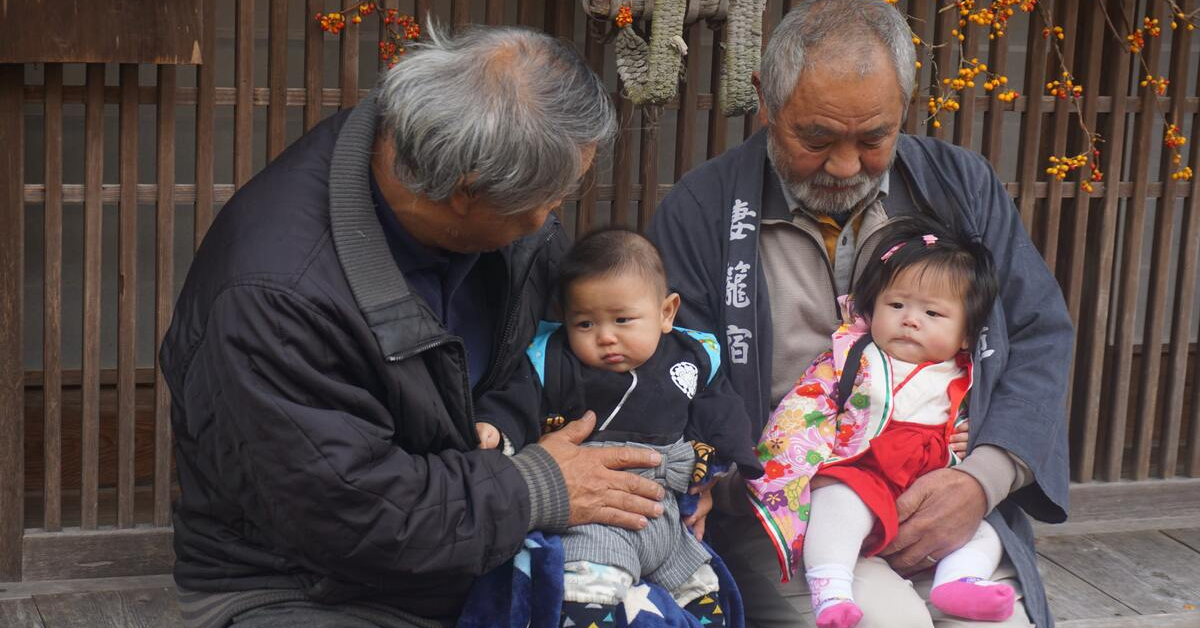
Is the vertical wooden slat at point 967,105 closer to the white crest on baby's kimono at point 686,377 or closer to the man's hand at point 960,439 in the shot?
the man's hand at point 960,439

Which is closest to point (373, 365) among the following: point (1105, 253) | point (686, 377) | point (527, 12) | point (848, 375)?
point (686, 377)

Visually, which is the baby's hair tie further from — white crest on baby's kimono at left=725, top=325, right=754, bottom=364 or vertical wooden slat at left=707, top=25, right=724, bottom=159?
vertical wooden slat at left=707, top=25, right=724, bottom=159

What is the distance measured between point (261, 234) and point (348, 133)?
0.77 feet

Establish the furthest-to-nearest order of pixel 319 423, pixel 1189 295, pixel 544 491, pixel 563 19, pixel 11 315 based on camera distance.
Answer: pixel 1189 295 < pixel 563 19 < pixel 11 315 < pixel 544 491 < pixel 319 423

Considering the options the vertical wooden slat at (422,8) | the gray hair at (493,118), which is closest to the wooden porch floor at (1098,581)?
the vertical wooden slat at (422,8)

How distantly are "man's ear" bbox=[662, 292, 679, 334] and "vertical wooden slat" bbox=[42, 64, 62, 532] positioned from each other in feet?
5.65

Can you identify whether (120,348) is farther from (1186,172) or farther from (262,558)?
(1186,172)

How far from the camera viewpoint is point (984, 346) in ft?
9.07

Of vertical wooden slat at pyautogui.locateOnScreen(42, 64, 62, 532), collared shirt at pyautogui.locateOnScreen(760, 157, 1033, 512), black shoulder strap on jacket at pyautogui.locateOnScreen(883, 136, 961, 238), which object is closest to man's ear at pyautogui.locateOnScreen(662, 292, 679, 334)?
collared shirt at pyautogui.locateOnScreen(760, 157, 1033, 512)

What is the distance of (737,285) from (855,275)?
0.27 meters

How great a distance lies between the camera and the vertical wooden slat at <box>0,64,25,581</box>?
343cm

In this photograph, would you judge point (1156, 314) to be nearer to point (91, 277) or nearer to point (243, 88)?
point (243, 88)

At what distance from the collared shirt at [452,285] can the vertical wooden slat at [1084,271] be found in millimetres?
2416

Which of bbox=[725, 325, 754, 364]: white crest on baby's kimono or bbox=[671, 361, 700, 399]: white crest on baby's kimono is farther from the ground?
bbox=[725, 325, 754, 364]: white crest on baby's kimono
